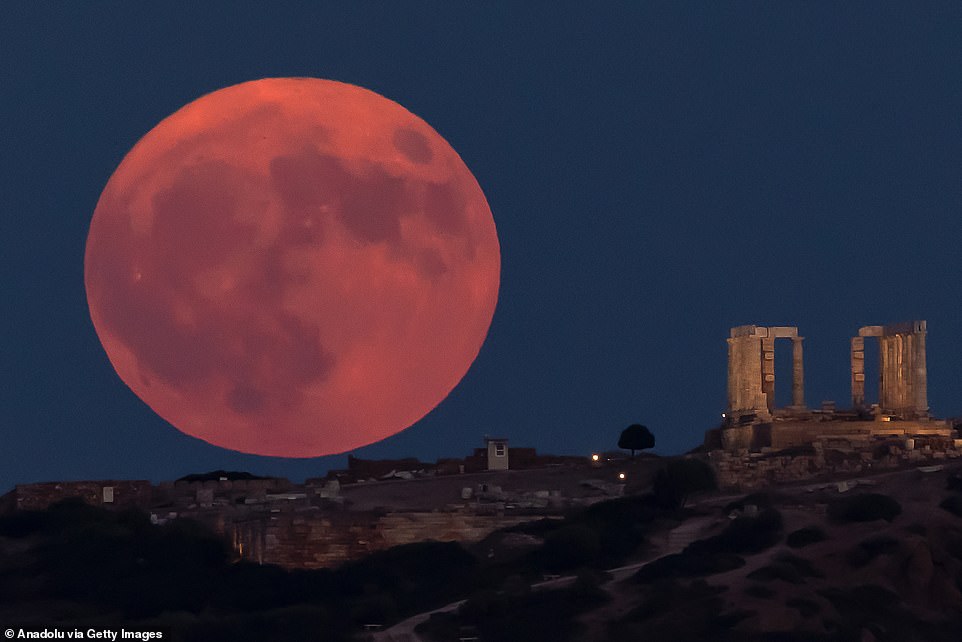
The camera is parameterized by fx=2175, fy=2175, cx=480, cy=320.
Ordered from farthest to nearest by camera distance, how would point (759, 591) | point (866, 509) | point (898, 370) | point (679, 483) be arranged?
1. point (898, 370)
2. point (679, 483)
3. point (866, 509)
4. point (759, 591)

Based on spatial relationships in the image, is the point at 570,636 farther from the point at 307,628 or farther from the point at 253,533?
the point at 253,533

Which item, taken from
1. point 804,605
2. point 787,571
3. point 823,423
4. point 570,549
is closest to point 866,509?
point 787,571

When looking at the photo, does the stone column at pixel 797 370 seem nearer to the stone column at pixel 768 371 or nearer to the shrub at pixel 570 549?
the stone column at pixel 768 371

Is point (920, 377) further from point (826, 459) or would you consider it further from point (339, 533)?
point (339, 533)

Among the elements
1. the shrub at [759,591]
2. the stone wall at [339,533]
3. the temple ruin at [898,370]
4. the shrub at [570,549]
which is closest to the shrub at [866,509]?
the shrub at [759,591]

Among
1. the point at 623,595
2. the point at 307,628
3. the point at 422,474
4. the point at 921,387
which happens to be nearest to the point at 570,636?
the point at 623,595

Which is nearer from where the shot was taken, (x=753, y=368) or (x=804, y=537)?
(x=804, y=537)

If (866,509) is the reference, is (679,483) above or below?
above
